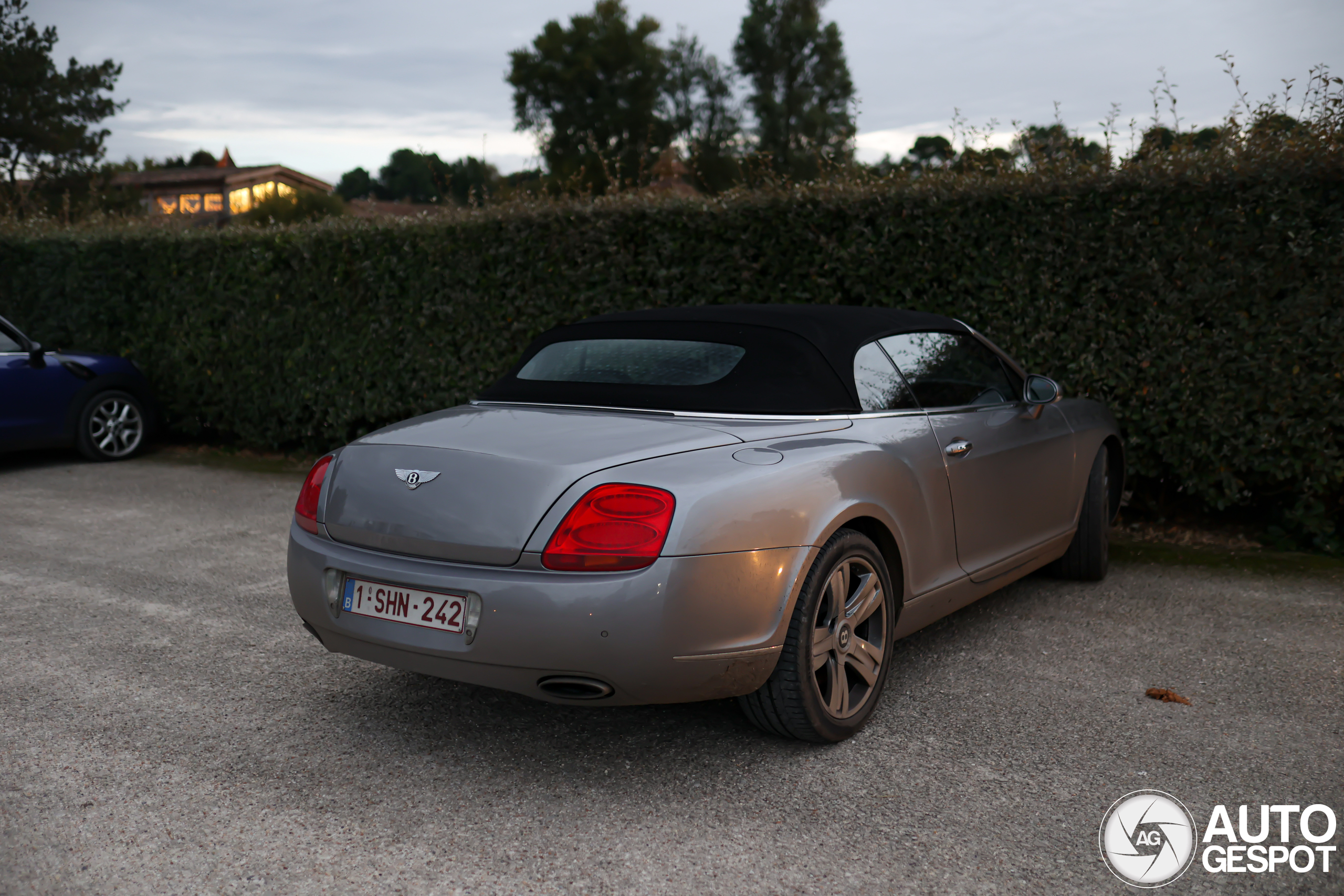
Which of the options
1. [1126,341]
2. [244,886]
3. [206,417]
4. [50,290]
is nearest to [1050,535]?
[1126,341]

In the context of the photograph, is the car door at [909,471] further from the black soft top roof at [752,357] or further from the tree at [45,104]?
the tree at [45,104]

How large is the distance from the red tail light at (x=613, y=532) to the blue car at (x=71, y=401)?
26.0 ft

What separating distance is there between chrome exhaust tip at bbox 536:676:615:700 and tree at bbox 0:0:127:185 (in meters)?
36.1

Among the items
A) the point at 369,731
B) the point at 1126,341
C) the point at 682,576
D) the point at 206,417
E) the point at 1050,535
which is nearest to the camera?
the point at 682,576

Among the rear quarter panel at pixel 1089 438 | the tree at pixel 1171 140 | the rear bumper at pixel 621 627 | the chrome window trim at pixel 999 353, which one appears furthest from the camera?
the tree at pixel 1171 140

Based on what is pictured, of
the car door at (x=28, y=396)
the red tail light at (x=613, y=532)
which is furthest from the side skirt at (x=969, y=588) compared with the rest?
the car door at (x=28, y=396)

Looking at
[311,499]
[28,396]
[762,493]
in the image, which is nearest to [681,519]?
[762,493]

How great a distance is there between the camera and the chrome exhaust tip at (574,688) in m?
2.85

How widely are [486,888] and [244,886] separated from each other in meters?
0.60

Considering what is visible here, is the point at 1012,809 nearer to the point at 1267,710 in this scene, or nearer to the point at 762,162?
the point at 1267,710

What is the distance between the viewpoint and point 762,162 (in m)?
7.57

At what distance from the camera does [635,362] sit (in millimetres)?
3953

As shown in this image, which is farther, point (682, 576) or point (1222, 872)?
point (682, 576)

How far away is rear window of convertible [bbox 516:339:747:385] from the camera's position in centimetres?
379
